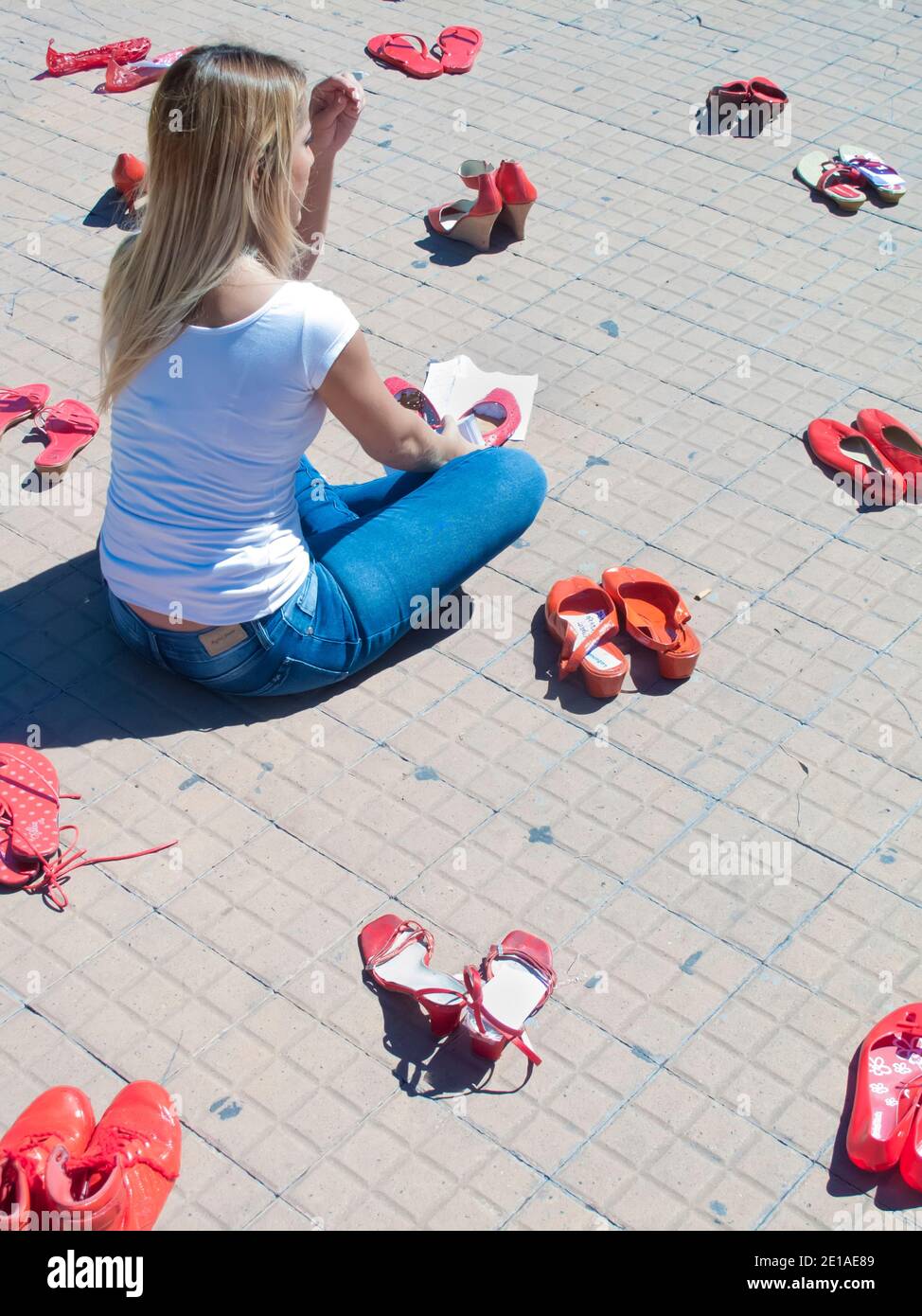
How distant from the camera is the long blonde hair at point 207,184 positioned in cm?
241

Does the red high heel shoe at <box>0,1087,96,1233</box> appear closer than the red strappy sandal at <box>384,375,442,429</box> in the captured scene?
Yes

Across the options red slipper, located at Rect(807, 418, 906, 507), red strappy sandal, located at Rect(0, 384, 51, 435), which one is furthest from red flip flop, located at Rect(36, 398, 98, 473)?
red slipper, located at Rect(807, 418, 906, 507)

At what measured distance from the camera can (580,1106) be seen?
92.7 inches

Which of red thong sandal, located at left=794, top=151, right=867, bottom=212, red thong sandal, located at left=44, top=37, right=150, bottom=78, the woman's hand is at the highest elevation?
the woman's hand

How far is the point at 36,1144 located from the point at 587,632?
1.59 m

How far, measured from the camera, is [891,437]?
3.82 meters

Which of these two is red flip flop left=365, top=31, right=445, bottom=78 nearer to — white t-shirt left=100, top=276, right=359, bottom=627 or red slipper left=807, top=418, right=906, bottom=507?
red slipper left=807, top=418, right=906, bottom=507

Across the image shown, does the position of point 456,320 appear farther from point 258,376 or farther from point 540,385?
point 258,376

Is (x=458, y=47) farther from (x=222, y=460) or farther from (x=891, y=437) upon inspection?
(x=222, y=460)

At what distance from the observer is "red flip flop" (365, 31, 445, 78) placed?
18.0 ft

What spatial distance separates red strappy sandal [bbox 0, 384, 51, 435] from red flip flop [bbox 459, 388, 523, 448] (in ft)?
3.84
